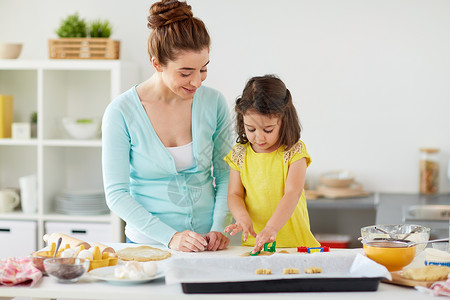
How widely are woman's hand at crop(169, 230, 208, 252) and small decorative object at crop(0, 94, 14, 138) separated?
2.24 meters

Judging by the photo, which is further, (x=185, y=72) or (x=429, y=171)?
(x=429, y=171)

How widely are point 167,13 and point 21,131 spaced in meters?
2.10

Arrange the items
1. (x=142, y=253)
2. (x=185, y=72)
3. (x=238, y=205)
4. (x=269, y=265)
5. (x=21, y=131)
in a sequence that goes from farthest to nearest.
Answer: (x=21, y=131), (x=238, y=205), (x=185, y=72), (x=142, y=253), (x=269, y=265)

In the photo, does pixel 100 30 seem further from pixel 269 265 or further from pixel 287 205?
pixel 269 265

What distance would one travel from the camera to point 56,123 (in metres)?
3.91

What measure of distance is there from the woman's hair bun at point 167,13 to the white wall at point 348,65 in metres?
1.85

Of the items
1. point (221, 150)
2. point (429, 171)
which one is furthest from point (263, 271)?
point (429, 171)

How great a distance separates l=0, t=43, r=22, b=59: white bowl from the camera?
12.4 feet

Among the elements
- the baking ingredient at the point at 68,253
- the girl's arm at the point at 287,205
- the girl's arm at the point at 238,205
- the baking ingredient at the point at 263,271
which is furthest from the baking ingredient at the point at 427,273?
the baking ingredient at the point at 68,253

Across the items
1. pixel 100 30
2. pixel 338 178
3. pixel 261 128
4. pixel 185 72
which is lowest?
pixel 338 178

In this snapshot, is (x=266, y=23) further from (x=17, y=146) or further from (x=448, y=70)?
(x=17, y=146)

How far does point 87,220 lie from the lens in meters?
3.72

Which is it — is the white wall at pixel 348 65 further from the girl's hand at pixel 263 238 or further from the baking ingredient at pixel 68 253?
the baking ingredient at pixel 68 253

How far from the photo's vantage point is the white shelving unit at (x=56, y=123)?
371 cm
